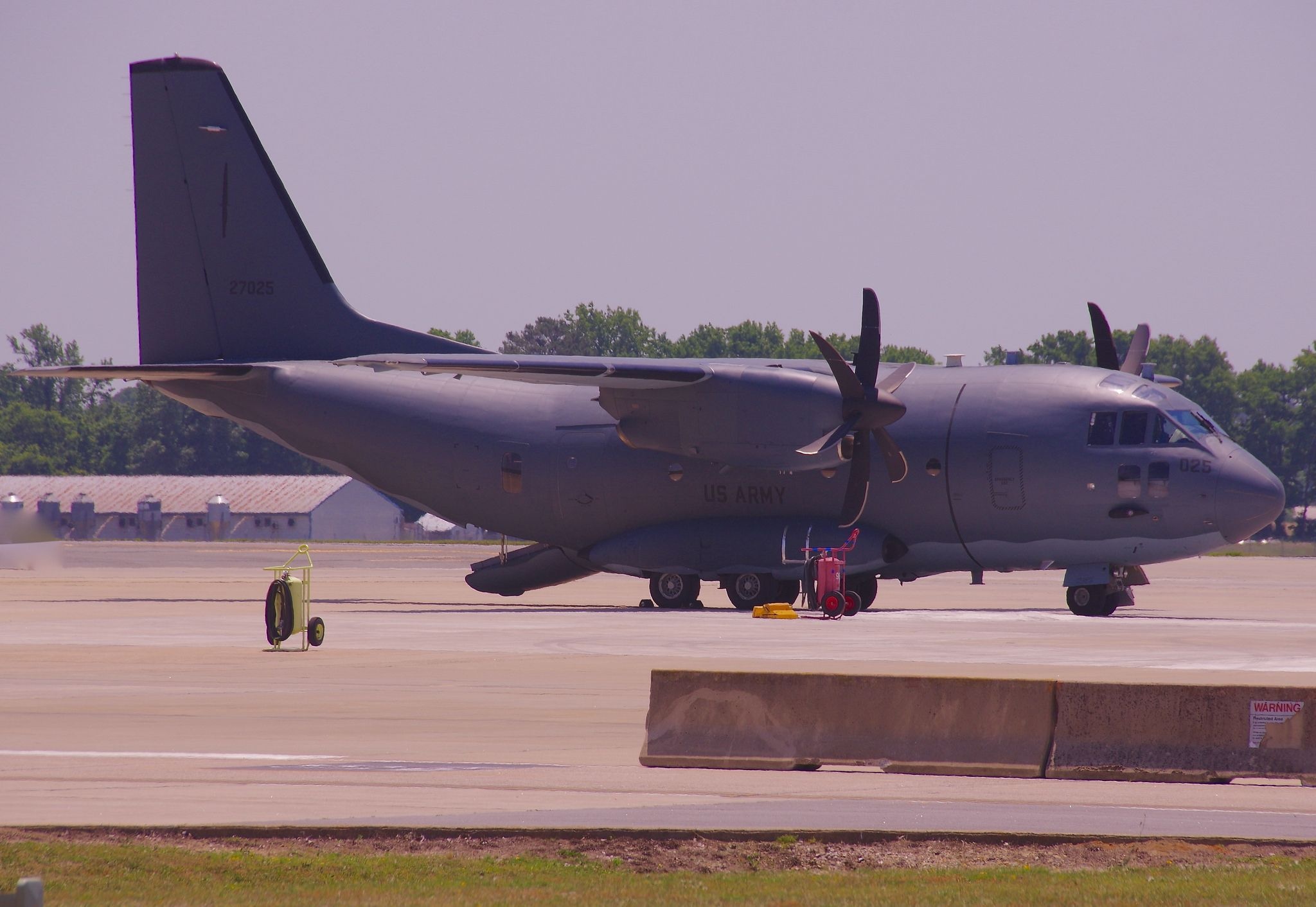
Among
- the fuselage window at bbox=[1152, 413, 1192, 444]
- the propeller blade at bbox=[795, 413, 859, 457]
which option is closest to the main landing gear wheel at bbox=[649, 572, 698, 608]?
the propeller blade at bbox=[795, 413, 859, 457]

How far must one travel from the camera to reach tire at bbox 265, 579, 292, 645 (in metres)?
24.8

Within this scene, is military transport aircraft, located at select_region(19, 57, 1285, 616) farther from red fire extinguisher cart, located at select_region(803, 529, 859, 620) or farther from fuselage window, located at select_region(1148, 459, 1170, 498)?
red fire extinguisher cart, located at select_region(803, 529, 859, 620)

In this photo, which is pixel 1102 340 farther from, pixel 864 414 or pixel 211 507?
pixel 211 507

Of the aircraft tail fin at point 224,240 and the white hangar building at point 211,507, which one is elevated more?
the aircraft tail fin at point 224,240

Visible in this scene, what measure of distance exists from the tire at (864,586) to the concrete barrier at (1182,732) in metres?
23.1

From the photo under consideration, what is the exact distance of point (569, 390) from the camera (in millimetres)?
38875

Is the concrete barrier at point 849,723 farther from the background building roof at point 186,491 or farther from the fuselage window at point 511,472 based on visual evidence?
the background building roof at point 186,491

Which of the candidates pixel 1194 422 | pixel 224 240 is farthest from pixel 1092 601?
pixel 224 240

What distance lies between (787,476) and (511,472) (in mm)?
6862

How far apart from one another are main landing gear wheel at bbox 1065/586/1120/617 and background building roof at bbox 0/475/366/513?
97.2 m

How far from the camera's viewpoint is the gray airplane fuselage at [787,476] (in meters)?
32.7

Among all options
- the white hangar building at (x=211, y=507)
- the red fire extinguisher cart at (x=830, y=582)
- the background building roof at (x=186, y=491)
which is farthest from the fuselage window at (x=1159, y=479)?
the background building roof at (x=186, y=491)

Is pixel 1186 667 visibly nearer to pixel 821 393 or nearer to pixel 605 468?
pixel 821 393

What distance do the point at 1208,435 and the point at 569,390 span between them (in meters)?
14.5
